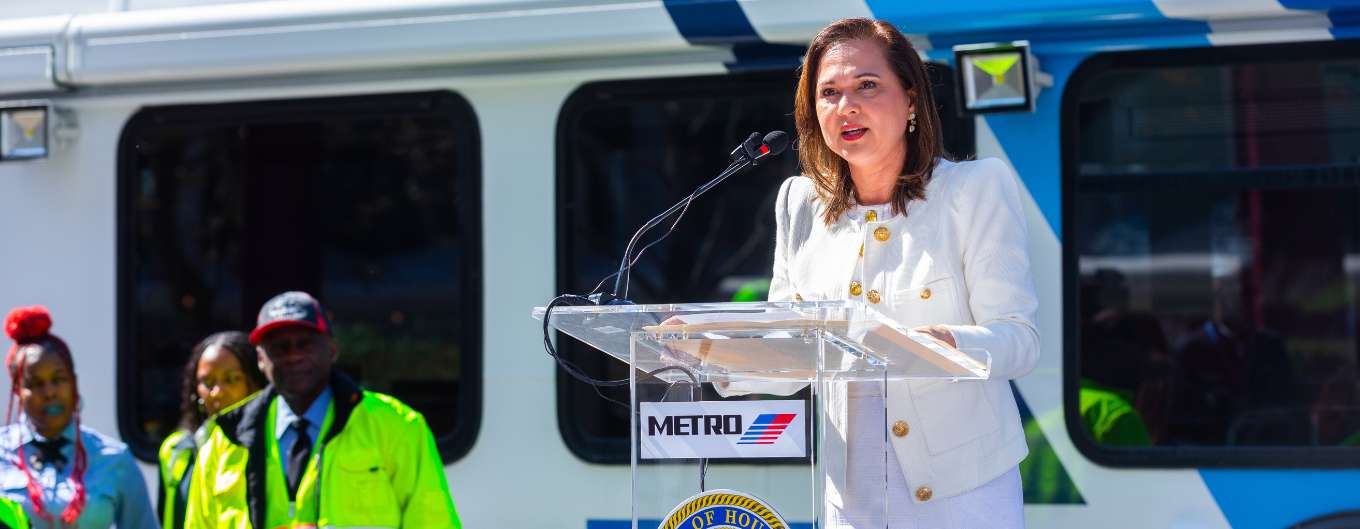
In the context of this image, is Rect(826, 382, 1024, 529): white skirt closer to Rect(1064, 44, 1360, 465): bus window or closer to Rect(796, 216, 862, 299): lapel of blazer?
Rect(796, 216, 862, 299): lapel of blazer

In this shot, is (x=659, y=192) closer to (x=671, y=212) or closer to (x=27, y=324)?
(x=27, y=324)

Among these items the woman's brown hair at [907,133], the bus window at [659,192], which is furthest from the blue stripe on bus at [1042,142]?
the woman's brown hair at [907,133]

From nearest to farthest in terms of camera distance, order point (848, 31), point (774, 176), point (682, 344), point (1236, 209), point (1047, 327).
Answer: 1. point (682, 344)
2. point (848, 31)
3. point (1047, 327)
4. point (1236, 209)
5. point (774, 176)

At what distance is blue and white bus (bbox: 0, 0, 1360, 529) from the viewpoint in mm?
3625

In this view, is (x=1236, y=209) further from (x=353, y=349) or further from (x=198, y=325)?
(x=198, y=325)

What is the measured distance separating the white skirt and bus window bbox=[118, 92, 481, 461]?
1.98 meters

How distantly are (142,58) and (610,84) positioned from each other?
139cm

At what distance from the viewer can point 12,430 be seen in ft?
12.8

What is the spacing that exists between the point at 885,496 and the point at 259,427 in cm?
183

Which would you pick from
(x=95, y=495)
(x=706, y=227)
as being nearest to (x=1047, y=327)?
(x=706, y=227)

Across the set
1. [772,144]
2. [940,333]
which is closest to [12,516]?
[772,144]

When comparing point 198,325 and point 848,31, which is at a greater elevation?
point 848,31

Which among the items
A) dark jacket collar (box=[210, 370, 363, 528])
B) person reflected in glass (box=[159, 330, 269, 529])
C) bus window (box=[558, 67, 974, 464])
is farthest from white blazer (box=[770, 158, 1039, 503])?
person reflected in glass (box=[159, 330, 269, 529])

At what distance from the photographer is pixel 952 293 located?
227cm
